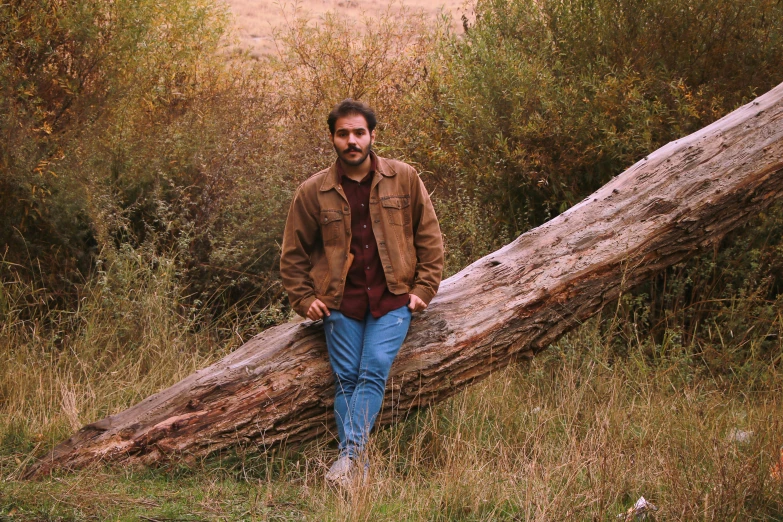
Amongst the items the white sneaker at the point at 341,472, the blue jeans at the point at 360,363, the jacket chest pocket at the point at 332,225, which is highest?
the jacket chest pocket at the point at 332,225

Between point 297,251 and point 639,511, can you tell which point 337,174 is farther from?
point 639,511

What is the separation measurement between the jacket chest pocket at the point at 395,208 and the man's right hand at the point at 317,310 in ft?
1.90

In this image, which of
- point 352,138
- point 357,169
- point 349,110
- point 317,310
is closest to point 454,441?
point 317,310

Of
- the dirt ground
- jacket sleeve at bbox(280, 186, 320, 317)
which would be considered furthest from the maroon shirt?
the dirt ground

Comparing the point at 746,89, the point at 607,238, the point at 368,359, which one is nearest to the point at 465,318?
the point at 368,359

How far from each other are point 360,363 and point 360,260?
21.7 inches

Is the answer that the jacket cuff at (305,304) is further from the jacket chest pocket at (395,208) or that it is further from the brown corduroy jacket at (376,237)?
the jacket chest pocket at (395,208)

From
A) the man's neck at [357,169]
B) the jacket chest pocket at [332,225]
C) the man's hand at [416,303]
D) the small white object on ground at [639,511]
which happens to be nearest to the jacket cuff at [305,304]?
the jacket chest pocket at [332,225]

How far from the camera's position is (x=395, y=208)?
4.49m

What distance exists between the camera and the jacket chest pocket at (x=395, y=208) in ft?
14.7

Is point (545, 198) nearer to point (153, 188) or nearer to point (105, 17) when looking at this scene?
point (153, 188)

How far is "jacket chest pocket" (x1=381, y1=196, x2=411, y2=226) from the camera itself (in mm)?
4473

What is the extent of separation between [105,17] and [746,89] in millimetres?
5688

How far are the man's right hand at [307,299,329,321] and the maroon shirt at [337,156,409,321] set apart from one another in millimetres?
104
